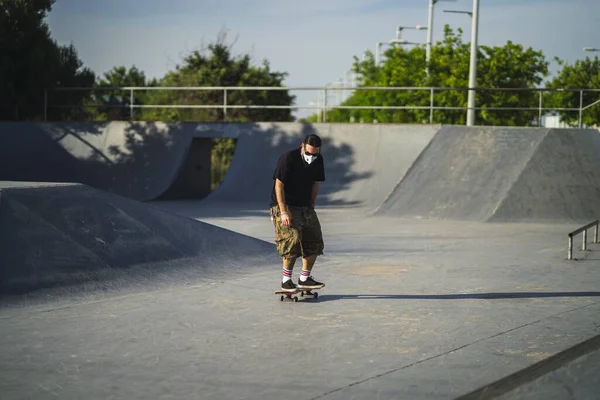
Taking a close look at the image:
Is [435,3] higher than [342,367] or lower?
higher

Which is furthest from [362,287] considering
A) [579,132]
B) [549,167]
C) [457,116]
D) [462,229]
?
[457,116]

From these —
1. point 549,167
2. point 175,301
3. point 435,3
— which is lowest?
point 175,301

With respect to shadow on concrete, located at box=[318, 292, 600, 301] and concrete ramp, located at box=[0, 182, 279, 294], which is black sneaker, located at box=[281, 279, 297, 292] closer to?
shadow on concrete, located at box=[318, 292, 600, 301]

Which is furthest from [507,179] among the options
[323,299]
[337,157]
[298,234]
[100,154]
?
[100,154]

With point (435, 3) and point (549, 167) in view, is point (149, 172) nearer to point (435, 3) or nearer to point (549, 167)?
point (549, 167)

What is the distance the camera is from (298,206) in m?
8.62

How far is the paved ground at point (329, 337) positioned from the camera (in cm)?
558

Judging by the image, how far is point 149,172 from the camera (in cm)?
2631

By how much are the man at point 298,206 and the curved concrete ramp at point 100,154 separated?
17.4 metres

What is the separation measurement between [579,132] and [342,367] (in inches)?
625

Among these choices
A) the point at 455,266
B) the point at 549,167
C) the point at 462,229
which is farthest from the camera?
the point at 549,167

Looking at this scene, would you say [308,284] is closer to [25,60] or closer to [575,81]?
[25,60]

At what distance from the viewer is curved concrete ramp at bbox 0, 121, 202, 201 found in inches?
1032

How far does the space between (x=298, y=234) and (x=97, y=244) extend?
2.54 m
